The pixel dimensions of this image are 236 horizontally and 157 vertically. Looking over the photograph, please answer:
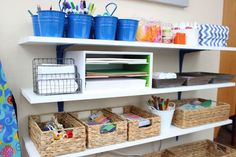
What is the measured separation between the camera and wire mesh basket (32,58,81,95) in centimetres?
92

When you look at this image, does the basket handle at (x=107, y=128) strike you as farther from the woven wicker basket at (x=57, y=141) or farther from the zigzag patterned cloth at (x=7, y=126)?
the zigzag patterned cloth at (x=7, y=126)

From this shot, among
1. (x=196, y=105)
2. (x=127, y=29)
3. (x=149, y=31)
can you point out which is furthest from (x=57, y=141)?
(x=196, y=105)

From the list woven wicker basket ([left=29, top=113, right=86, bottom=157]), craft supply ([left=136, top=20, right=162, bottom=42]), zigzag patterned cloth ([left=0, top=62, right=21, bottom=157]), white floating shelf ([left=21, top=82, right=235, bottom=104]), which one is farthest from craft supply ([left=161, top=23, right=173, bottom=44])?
zigzag patterned cloth ([left=0, top=62, right=21, bottom=157])

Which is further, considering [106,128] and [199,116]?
[199,116]

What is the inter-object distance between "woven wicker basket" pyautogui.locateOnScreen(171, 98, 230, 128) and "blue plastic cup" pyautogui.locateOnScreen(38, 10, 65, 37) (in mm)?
822

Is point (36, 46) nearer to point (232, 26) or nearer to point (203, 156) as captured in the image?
point (203, 156)

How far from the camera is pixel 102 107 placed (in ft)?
4.39

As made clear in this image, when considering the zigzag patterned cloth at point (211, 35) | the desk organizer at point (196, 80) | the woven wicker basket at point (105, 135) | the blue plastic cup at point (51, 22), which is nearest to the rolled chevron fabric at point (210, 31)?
the zigzag patterned cloth at point (211, 35)

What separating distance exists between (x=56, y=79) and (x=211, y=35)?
0.93 metres

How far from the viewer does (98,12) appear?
4.12ft

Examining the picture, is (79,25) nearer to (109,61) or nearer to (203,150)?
(109,61)

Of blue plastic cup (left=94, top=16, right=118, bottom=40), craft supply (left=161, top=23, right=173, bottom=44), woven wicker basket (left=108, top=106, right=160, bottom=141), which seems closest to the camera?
blue plastic cup (left=94, top=16, right=118, bottom=40)

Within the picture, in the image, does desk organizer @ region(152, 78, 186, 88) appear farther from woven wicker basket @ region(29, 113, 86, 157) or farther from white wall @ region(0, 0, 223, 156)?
woven wicker basket @ region(29, 113, 86, 157)

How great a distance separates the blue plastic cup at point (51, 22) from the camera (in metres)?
0.86
